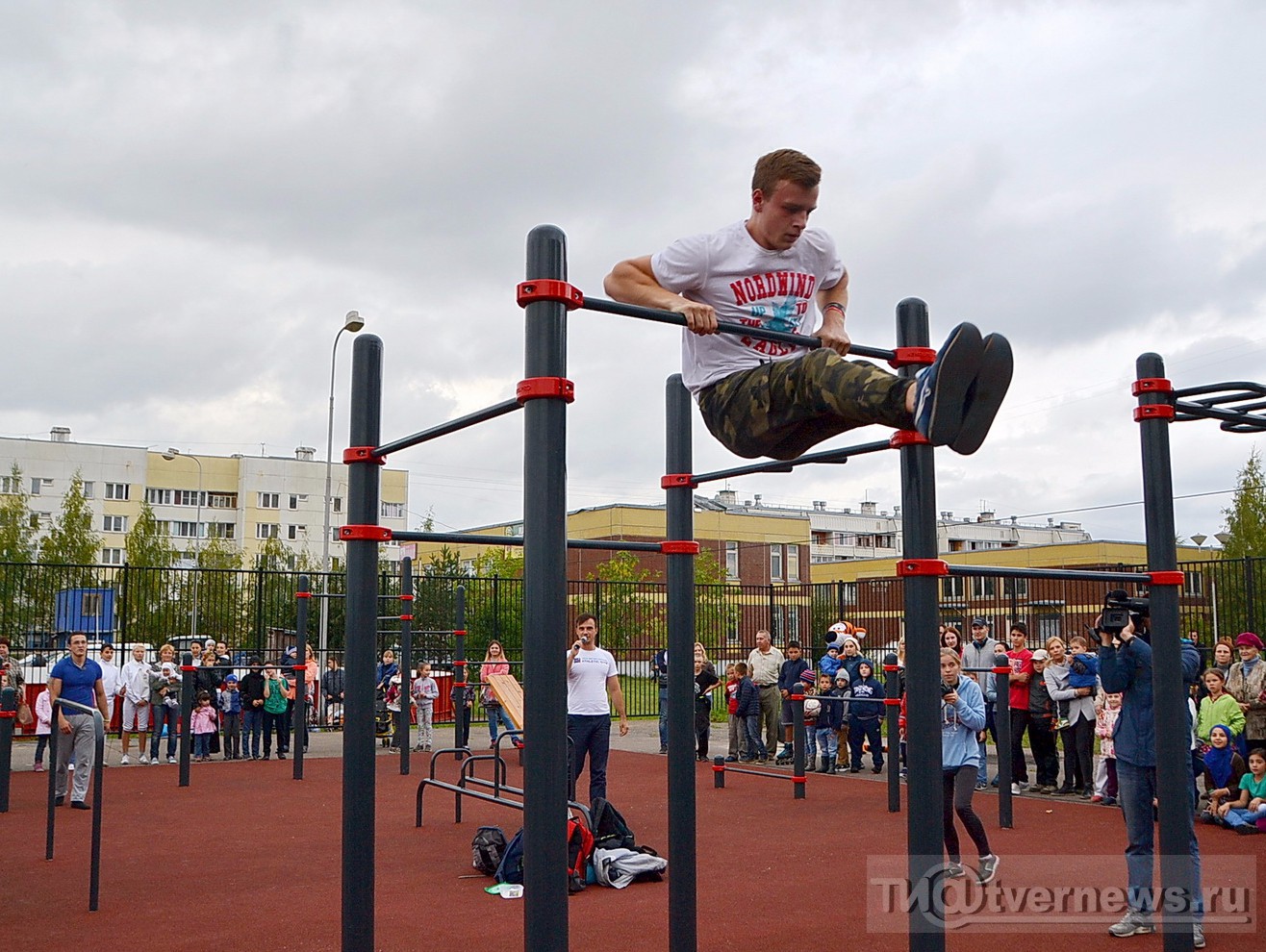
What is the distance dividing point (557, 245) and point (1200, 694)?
10.2 meters

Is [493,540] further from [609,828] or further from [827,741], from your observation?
[827,741]

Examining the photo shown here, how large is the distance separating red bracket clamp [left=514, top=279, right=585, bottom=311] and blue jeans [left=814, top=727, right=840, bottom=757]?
1158 cm

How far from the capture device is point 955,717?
7.28 m

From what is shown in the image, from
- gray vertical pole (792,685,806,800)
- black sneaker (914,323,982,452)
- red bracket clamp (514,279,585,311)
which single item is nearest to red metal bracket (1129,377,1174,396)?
black sneaker (914,323,982,452)

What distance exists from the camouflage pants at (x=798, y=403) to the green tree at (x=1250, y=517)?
72.4ft

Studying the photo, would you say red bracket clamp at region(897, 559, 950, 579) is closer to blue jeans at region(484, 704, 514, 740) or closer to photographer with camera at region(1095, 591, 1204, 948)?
photographer with camera at region(1095, 591, 1204, 948)

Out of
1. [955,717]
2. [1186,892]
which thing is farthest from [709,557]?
[1186,892]

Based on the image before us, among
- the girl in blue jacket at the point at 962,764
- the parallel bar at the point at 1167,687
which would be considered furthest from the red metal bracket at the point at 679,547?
the girl in blue jacket at the point at 962,764

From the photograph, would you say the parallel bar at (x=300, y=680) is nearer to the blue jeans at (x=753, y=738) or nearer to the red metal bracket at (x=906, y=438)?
the blue jeans at (x=753, y=738)

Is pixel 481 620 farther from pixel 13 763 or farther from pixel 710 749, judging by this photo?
pixel 13 763

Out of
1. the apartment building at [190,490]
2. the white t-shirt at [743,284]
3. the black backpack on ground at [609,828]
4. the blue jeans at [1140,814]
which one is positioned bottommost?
the black backpack on ground at [609,828]

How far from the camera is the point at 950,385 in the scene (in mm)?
2951

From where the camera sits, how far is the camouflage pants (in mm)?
3172

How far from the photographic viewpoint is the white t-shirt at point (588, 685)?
887cm
